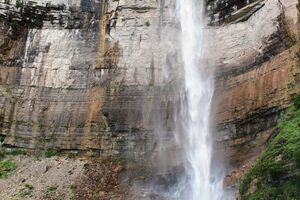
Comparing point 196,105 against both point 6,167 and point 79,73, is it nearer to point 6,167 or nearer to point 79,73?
point 79,73

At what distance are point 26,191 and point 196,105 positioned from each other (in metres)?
10.5

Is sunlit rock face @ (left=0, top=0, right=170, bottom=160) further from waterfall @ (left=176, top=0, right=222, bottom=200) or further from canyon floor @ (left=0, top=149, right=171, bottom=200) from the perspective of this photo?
waterfall @ (left=176, top=0, right=222, bottom=200)

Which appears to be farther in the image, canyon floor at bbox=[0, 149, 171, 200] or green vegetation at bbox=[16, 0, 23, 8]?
green vegetation at bbox=[16, 0, 23, 8]

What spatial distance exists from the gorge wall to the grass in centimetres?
139

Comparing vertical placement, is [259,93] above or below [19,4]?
below

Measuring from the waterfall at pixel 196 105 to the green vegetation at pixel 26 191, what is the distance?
8.12m

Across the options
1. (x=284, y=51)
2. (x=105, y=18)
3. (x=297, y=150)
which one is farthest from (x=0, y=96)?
(x=297, y=150)

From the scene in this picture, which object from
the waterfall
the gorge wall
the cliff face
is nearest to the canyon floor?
the gorge wall

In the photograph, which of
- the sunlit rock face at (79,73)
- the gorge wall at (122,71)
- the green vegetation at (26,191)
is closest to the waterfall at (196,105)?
the gorge wall at (122,71)

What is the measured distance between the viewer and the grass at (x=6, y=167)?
24.5 meters

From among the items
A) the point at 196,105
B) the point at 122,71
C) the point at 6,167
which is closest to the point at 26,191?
the point at 6,167

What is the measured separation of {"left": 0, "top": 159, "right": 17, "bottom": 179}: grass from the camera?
24495 millimetres

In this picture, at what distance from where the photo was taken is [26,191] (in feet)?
75.1

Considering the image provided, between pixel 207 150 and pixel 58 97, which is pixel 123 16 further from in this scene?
pixel 207 150
